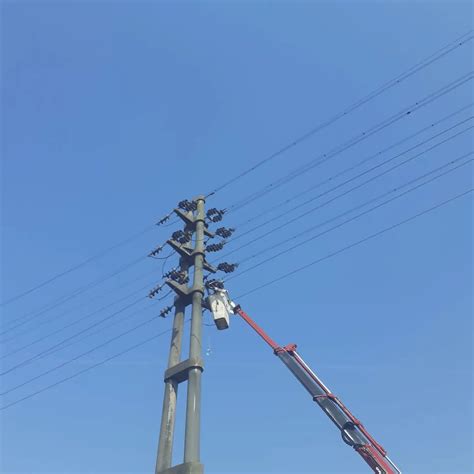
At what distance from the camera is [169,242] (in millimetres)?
13117

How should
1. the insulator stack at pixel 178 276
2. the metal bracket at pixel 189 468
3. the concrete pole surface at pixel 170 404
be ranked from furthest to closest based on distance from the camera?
the insulator stack at pixel 178 276 < the concrete pole surface at pixel 170 404 < the metal bracket at pixel 189 468

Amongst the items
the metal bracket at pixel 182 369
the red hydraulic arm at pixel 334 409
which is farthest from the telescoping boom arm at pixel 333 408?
the metal bracket at pixel 182 369

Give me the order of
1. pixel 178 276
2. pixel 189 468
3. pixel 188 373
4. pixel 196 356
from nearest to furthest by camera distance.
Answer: pixel 189 468 < pixel 188 373 < pixel 196 356 < pixel 178 276

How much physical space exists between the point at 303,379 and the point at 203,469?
10643 mm

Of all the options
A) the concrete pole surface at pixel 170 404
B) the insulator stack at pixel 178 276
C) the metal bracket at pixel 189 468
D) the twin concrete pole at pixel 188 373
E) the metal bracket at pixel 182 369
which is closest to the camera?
the metal bracket at pixel 189 468

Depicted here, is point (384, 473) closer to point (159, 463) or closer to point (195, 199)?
point (159, 463)

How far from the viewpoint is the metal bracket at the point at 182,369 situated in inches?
395

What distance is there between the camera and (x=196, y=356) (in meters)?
10.2

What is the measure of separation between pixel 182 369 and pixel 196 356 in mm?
421

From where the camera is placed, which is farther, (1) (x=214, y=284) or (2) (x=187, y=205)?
(2) (x=187, y=205)

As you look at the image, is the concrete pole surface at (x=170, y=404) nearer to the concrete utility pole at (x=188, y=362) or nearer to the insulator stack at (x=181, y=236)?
the concrete utility pole at (x=188, y=362)

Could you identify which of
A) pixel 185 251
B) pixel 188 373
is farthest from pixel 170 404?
pixel 185 251

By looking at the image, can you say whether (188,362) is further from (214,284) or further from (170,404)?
(214,284)

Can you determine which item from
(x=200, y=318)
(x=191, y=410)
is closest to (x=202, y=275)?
(x=200, y=318)
